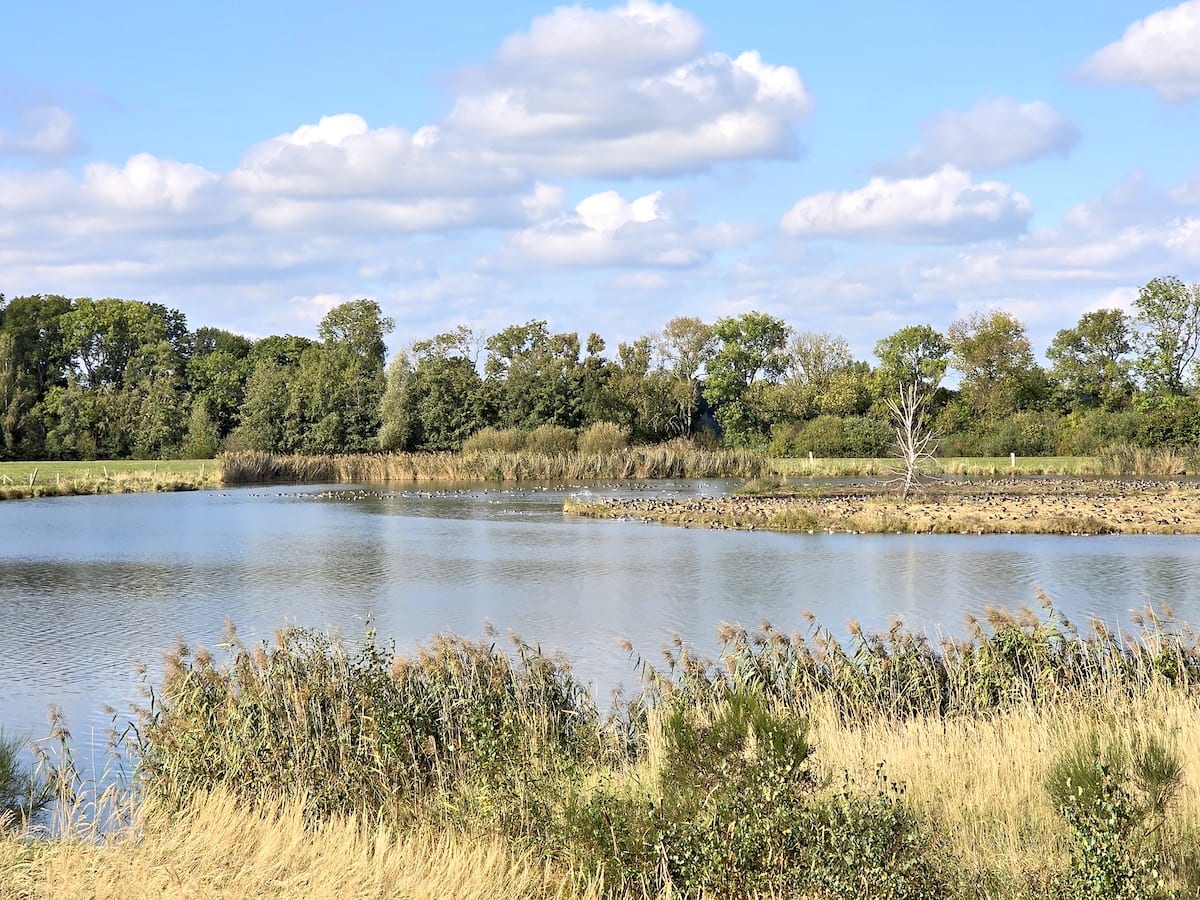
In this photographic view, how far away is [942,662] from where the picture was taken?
1085cm

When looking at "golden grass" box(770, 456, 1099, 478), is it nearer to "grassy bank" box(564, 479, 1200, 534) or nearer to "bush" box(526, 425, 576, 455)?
"grassy bank" box(564, 479, 1200, 534)

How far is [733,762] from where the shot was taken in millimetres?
6680

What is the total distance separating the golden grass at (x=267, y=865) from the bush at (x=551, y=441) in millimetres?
56336

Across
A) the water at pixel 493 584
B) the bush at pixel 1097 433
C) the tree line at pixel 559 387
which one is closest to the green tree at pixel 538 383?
the tree line at pixel 559 387

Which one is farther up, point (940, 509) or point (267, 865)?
point (940, 509)

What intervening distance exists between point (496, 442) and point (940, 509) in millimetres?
34894

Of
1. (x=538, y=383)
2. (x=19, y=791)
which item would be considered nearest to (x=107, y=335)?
(x=538, y=383)

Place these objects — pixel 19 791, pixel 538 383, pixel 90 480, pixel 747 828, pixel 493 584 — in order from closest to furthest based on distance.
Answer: pixel 747 828
pixel 19 791
pixel 493 584
pixel 90 480
pixel 538 383

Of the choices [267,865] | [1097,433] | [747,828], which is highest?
[1097,433]

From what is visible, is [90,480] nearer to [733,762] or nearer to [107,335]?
[107,335]

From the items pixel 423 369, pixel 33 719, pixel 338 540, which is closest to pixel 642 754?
pixel 33 719

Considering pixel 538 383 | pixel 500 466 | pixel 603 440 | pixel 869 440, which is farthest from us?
pixel 538 383

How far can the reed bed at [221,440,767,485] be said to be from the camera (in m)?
59.0

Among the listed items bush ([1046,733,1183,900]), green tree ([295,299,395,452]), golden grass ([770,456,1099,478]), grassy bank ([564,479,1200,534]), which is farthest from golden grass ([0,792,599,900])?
green tree ([295,299,395,452])
